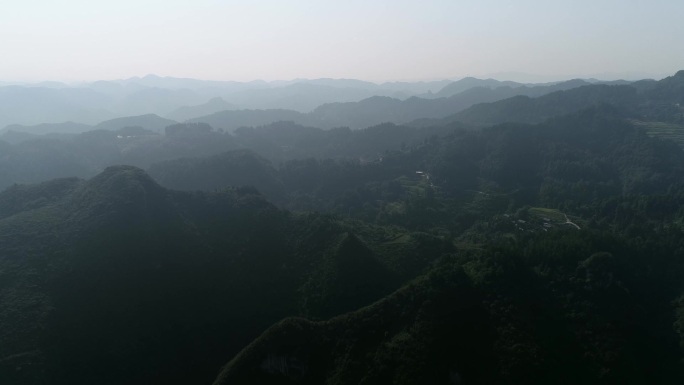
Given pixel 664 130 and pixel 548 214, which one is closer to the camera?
pixel 548 214

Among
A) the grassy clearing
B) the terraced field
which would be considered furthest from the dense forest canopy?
the terraced field

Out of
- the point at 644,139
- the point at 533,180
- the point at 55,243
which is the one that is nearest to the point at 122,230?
the point at 55,243

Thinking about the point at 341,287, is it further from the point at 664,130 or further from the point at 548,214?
the point at 664,130

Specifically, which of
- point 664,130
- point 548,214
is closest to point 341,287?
point 548,214

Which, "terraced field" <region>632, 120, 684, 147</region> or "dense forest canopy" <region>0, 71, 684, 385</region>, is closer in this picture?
"dense forest canopy" <region>0, 71, 684, 385</region>

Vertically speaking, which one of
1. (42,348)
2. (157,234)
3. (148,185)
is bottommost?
(42,348)

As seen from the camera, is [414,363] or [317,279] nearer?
[414,363]

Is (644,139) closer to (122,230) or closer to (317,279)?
(317,279)

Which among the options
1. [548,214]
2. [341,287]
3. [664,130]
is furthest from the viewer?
[664,130]

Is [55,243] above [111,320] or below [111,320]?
above

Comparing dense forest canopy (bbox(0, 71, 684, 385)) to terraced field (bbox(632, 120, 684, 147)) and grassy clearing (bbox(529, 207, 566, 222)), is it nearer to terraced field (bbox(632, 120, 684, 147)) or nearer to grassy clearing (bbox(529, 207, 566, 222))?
grassy clearing (bbox(529, 207, 566, 222))

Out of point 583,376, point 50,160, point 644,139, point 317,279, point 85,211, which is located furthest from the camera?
point 50,160
